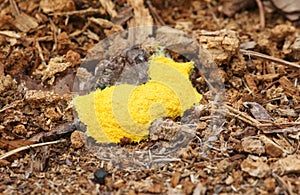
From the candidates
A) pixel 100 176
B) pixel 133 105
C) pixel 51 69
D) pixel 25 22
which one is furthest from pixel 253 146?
pixel 25 22

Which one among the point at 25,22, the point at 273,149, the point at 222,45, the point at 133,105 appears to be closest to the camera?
the point at 273,149

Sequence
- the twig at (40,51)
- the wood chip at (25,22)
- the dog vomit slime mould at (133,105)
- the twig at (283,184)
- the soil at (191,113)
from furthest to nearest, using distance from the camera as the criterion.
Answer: the wood chip at (25,22) < the twig at (40,51) < the dog vomit slime mould at (133,105) < the soil at (191,113) < the twig at (283,184)

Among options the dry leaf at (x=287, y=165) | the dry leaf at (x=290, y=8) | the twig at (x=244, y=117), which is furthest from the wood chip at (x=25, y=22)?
the dry leaf at (x=287, y=165)

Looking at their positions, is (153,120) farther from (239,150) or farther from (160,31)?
(160,31)

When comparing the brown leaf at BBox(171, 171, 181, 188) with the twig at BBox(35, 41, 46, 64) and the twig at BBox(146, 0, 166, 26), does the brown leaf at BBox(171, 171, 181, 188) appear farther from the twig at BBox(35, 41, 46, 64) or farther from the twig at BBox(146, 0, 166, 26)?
the twig at BBox(146, 0, 166, 26)

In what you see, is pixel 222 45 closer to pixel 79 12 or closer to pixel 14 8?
pixel 79 12

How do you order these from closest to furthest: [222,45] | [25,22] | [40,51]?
[222,45] < [40,51] < [25,22]

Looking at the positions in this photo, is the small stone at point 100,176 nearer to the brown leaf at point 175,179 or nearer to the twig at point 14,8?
the brown leaf at point 175,179
